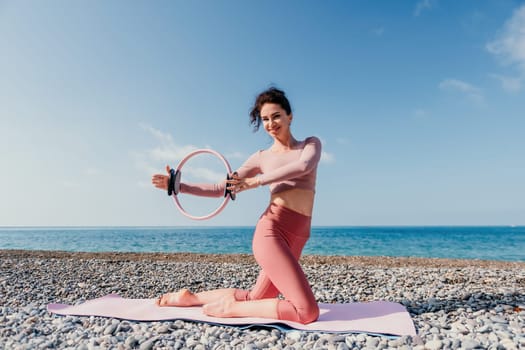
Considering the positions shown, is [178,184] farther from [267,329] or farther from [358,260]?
[358,260]

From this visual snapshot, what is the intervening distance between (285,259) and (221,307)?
943 millimetres

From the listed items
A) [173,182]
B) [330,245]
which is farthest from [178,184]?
[330,245]

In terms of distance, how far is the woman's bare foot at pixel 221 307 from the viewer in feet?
13.4

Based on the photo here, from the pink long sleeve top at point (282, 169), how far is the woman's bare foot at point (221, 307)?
1.12 m

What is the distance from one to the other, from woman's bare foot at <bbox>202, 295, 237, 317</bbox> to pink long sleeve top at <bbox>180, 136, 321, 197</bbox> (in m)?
1.12

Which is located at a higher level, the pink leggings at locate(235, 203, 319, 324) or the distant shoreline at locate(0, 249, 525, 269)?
the pink leggings at locate(235, 203, 319, 324)

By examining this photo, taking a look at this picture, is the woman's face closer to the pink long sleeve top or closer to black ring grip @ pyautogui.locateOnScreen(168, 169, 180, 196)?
the pink long sleeve top

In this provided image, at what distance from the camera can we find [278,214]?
4.00 meters

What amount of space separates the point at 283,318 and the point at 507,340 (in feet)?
6.41

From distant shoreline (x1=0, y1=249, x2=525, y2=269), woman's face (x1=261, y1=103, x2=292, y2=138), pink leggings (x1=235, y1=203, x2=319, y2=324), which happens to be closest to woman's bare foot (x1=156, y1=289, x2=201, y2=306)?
pink leggings (x1=235, y1=203, x2=319, y2=324)

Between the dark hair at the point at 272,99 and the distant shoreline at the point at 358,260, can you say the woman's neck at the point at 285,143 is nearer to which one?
the dark hair at the point at 272,99

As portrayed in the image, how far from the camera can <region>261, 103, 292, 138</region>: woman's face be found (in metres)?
4.12

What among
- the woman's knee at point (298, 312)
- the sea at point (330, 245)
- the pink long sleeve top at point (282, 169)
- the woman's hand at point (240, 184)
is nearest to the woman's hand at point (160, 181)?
the pink long sleeve top at point (282, 169)

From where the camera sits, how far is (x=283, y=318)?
386 centimetres
